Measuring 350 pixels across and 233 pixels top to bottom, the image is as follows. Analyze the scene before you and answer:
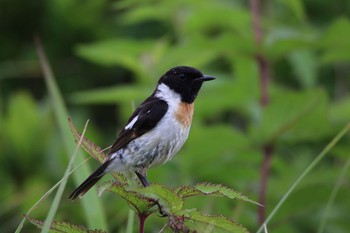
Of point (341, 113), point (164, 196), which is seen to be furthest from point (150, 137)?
point (341, 113)

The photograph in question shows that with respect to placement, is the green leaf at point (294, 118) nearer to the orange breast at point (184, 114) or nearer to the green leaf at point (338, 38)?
the green leaf at point (338, 38)

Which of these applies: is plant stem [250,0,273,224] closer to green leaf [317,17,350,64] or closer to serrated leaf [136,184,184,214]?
green leaf [317,17,350,64]

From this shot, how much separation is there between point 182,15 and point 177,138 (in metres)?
2.24

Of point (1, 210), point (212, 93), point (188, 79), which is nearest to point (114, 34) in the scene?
point (1, 210)

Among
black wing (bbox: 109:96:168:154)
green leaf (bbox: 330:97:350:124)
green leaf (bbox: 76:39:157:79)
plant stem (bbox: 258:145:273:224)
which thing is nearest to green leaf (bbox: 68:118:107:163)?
black wing (bbox: 109:96:168:154)

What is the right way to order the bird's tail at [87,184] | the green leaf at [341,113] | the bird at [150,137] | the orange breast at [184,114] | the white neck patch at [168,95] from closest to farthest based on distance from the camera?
the bird's tail at [87,184] → the bird at [150,137] → the orange breast at [184,114] → the white neck patch at [168,95] → the green leaf at [341,113]

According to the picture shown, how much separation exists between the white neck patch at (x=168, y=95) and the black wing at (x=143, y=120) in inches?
1.6

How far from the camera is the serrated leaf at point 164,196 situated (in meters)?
2.04

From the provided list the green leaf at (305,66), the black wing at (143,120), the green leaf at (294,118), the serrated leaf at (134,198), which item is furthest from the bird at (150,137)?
the green leaf at (305,66)

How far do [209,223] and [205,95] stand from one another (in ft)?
7.62

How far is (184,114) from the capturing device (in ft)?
10.3

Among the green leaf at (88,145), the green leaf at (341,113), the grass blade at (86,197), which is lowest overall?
the green leaf at (341,113)

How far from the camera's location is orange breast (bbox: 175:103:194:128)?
10.1 ft

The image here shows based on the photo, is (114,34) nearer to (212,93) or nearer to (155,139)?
(212,93)
